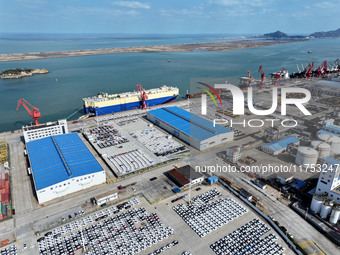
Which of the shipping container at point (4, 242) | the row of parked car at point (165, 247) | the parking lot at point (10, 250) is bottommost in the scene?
the parking lot at point (10, 250)

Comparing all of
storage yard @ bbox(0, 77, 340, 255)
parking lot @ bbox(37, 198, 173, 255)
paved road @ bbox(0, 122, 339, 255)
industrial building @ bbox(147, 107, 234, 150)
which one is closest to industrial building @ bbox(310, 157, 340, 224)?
storage yard @ bbox(0, 77, 340, 255)

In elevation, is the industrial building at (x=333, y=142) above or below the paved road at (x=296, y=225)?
above

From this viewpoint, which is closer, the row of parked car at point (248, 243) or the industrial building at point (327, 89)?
the row of parked car at point (248, 243)

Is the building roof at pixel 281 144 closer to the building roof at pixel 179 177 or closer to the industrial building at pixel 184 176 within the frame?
the industrial building at pixel 184 176

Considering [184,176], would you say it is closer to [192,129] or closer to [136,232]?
[136,232]

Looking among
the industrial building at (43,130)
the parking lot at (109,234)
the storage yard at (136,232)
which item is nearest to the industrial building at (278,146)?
the storage yard at (136,232)

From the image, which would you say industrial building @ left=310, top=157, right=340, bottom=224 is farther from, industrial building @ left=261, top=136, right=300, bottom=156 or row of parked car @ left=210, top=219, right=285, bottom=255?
industrial building @ left=261, top=136, right=300, bottom=156


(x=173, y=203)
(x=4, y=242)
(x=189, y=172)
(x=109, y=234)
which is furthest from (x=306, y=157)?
(x=4, y=242)
